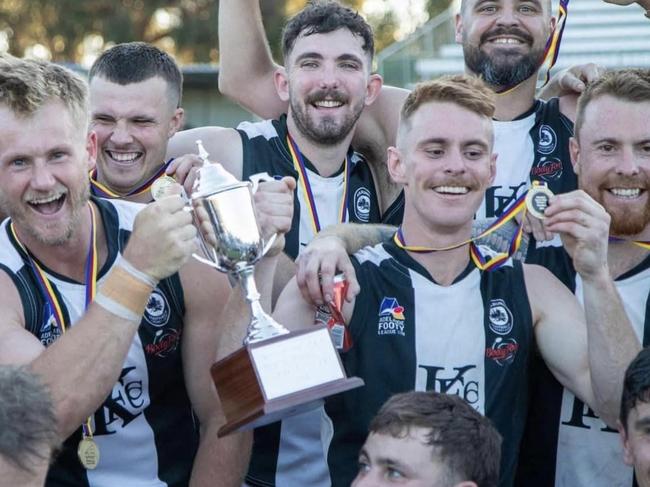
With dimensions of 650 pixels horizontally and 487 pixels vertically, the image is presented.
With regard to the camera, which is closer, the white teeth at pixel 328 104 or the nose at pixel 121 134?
the white teeth at pixel 328 104

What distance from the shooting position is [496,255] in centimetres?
397

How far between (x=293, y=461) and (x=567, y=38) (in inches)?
563

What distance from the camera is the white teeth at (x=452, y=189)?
382cm

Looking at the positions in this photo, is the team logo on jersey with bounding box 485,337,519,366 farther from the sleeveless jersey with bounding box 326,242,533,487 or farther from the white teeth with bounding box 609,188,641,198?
the white teeth with bounding box 609,188,641,198

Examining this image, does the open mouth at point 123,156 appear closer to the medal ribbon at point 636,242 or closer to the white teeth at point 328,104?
the white teeth at point 328,104

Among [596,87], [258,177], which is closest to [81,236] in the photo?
[258,177]

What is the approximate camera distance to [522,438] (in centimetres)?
400

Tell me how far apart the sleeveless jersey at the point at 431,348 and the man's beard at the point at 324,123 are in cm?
91

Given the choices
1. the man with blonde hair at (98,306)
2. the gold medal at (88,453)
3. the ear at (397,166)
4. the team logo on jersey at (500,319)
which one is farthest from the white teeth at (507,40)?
the gold medal at (88,453)

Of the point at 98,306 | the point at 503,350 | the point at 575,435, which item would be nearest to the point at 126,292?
the point at 98,306

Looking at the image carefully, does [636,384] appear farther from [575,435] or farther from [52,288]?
[52,288]

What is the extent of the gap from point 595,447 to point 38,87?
2.20m

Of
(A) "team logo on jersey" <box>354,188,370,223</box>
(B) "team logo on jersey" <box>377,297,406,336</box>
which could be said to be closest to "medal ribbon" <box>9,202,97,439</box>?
(B) "team logo on jersey" <box>377,297,406,336</box>

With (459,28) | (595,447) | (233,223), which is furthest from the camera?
(459,28)
